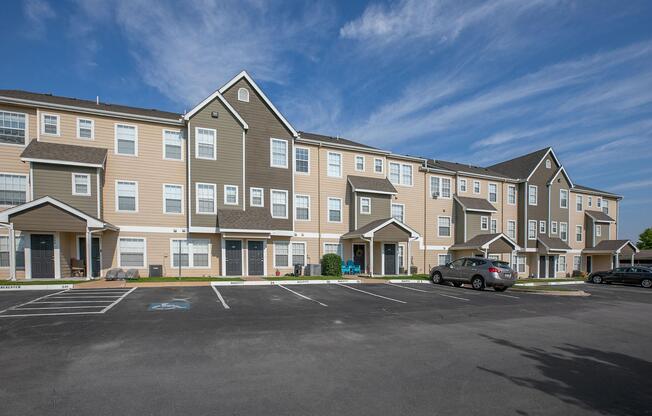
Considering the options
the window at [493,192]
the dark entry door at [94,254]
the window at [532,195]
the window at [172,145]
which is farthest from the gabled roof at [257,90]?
the window at [532,195]

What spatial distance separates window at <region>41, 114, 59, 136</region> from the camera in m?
19.5

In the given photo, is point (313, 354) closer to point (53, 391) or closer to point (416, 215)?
point (53, 391)

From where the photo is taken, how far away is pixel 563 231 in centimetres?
3716

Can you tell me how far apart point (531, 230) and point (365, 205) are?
19120 millimetres

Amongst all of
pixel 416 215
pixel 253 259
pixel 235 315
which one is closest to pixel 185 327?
pixel 235 315

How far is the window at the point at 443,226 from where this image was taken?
3105 centimetres

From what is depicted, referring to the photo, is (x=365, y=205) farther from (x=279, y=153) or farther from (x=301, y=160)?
(x=279, y=153)

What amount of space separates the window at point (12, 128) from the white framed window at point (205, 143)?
344 inches

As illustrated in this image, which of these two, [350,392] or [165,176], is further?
[165,176]

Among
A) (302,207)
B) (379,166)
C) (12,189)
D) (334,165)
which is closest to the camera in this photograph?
(12,189)

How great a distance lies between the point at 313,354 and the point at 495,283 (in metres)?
15.3

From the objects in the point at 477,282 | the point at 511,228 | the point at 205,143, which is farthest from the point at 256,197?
the point at 511,228

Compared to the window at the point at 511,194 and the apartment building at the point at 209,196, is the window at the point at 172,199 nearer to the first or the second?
the apartment building at the point at 209,196

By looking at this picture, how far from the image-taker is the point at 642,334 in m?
9.73
